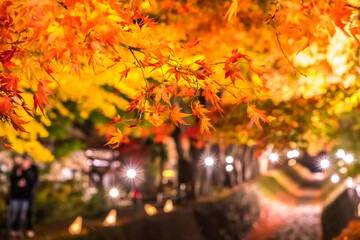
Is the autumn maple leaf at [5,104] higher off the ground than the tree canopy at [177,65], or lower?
lower

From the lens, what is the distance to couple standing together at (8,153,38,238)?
399 inches

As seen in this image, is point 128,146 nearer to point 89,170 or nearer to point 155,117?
point 89,170

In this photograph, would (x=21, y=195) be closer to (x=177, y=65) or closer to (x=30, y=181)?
(x=30, y=181)

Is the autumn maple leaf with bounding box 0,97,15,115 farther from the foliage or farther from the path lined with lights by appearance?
the path lined with lights

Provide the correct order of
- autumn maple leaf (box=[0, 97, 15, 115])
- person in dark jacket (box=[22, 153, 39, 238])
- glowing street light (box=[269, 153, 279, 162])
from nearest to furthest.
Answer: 1. autumn maple leaf (box=[0, 97, 15, 115])
2. glowing street light (box=[269, 153, 279, 162])
3. person in dark jacket (box=[22, 153, 39, 238])

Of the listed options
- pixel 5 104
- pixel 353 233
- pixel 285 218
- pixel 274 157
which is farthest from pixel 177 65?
pixel 285 218

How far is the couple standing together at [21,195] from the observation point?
10141 mm

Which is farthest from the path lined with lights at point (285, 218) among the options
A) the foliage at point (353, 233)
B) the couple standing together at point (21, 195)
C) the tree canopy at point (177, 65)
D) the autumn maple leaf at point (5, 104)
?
the autumn maple leaf at point (5, 104)

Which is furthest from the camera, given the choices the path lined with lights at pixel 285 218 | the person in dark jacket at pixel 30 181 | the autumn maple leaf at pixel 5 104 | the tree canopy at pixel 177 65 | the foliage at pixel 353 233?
the path lined with lights at pixel 285 218

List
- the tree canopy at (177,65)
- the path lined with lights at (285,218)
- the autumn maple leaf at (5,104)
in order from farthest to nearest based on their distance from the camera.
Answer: the path lined with lights at (285,218)
the autumn maple leaf at (5,104)
the tree canopy at (177,65)

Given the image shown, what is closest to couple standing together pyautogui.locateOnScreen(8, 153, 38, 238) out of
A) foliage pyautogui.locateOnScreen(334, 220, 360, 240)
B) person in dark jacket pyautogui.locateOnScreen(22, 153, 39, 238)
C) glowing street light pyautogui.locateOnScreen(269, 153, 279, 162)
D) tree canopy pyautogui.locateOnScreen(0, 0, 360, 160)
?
person in dark jacket pyautogui.locateOnScreen(22, 153, 39, 238)

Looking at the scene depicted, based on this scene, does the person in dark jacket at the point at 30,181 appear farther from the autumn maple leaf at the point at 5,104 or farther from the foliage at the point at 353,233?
the foliage at the point at 353,233

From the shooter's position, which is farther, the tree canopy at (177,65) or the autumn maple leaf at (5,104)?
the autumn maple leaf at (5,104)

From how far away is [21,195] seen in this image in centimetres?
1028
